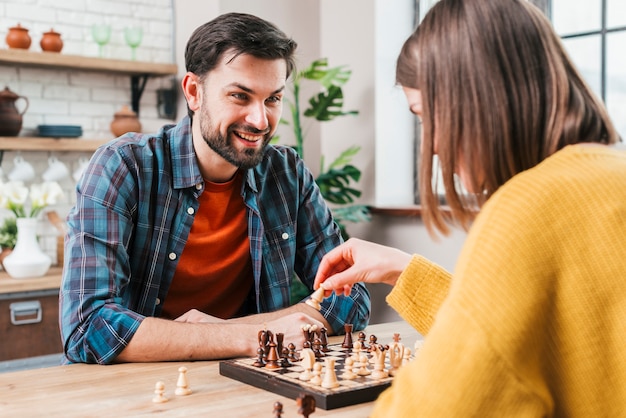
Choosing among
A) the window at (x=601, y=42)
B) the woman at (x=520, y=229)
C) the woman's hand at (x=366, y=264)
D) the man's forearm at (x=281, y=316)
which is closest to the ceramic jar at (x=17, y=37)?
the window at (x=601, y=42)

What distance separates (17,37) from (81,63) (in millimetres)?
353

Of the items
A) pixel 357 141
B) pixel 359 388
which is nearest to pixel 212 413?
pixel 359 388

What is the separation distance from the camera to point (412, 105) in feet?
4.06

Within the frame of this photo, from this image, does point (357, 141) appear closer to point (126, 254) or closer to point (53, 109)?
point (53, 109)

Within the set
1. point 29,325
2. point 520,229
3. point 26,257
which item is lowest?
point 29,325

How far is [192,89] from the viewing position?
97.1 inches

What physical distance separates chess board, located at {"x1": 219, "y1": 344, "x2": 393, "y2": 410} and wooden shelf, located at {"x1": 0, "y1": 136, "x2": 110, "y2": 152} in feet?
9.42

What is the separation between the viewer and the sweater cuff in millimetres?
1509

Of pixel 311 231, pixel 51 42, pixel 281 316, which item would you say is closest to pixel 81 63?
pixel 51 42

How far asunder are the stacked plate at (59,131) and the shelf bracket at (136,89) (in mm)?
471

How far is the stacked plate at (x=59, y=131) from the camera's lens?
13.8 ft

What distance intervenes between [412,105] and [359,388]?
20.8 inches

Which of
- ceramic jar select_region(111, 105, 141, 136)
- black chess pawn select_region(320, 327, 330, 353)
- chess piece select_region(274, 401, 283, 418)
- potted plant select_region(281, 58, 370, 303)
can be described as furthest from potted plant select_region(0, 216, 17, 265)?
chess piece select_region(274, 401, 283, 418)

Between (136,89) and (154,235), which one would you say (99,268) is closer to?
(154,235)
